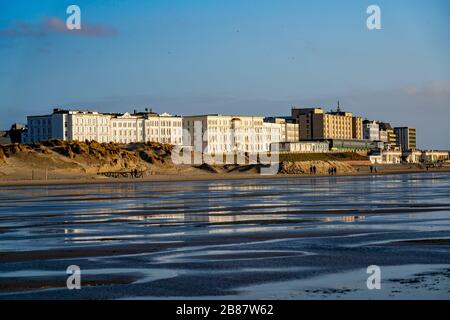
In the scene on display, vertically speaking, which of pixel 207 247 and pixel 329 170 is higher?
pixel 329 170

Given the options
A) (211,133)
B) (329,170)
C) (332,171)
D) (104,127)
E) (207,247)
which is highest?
(104,127)

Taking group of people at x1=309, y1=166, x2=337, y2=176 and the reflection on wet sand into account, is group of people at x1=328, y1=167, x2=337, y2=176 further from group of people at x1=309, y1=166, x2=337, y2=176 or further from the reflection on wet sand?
the reflection on wet sand

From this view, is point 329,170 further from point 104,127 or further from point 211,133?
point 104,127

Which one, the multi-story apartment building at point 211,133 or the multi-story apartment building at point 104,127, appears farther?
the multi-story apartment building at point 211,133

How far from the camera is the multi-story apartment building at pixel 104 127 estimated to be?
171 m

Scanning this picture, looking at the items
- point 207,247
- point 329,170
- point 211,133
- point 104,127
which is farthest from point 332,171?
point 207,247

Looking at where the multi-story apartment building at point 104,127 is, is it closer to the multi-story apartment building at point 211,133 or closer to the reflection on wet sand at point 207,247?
the multi-story apartment building at point 211,133

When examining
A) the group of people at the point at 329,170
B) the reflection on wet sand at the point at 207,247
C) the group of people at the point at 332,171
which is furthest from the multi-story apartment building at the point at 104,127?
the reflection on wet sand at the point at 207,247

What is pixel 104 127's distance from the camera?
17638cm

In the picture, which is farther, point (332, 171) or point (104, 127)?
point (104, 127)

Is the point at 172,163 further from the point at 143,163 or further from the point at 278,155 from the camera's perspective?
the point at 278,155
